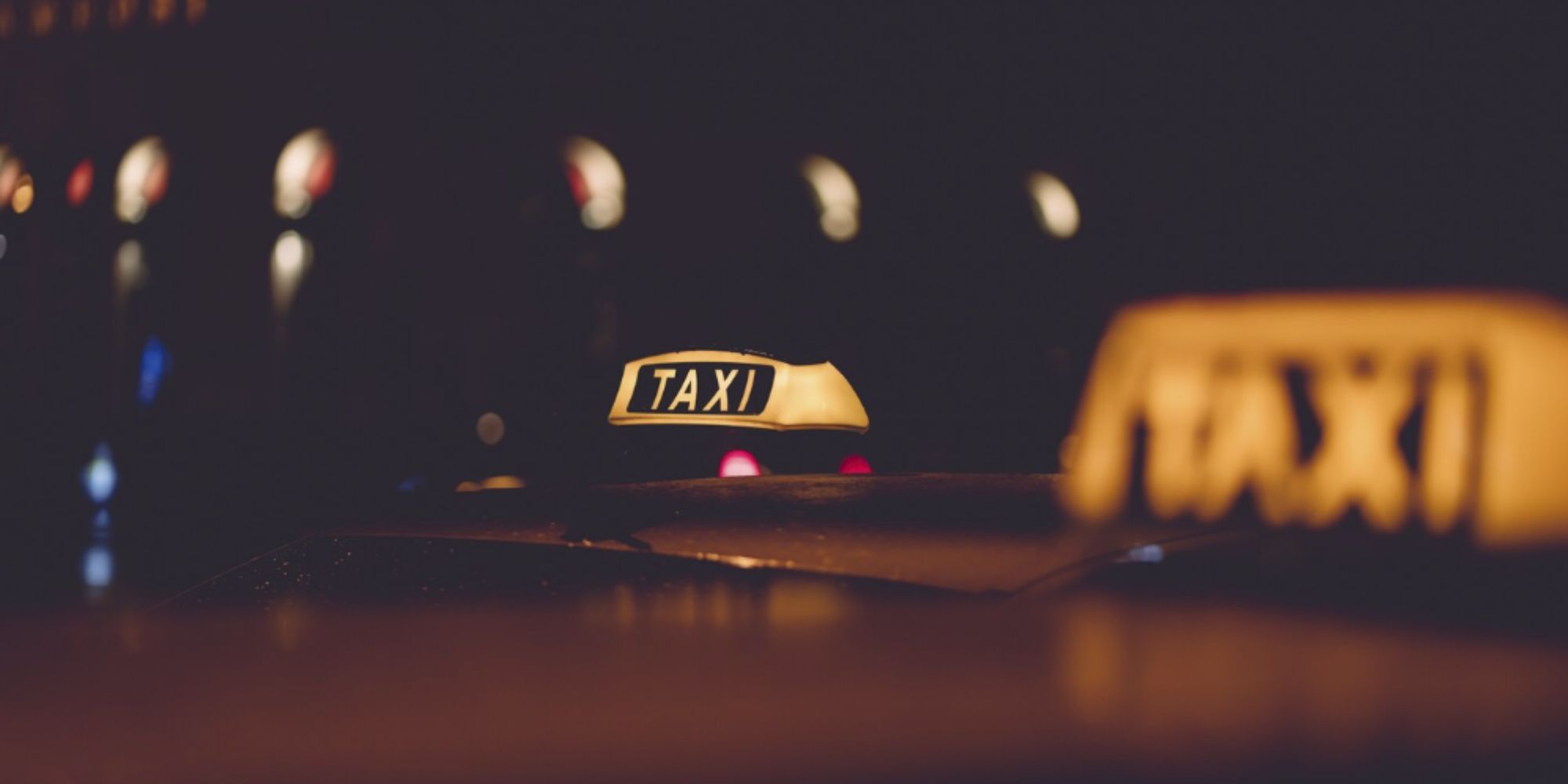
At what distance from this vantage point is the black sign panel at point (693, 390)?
4.47 m

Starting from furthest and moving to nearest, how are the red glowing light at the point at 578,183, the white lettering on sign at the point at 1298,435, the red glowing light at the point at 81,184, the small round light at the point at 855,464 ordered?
the red glowing light at the point at 81,184, the red glowing light at the point at 578,183, the small round light at the point at 855,464, the white lettering on sign at the point at 1298,435

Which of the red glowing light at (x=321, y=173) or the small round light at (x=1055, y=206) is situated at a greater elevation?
the red glowing light at (x=321, y=173)

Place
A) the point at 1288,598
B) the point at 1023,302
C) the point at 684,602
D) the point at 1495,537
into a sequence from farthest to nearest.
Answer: the point at 1023,302, the point at 1495,537, the point at 1288,598, the point at 684,602

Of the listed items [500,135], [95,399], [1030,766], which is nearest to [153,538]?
[500,135]

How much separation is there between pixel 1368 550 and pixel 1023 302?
34.3ft

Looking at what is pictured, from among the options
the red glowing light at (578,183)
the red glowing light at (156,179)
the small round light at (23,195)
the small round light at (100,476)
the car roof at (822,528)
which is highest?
the small round light at (23,195)

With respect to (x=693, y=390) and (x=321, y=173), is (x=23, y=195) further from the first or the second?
(x=693, y=390)

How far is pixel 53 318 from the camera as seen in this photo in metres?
23.7

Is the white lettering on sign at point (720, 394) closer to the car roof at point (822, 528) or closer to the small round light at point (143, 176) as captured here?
the car roof at point (822, 528)

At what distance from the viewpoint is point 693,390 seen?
14.8ft

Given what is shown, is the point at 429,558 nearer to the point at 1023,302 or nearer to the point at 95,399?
the point at 1023,302

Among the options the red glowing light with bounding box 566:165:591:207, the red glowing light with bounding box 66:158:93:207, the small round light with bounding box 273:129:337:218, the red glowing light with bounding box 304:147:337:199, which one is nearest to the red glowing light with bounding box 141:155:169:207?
the red glowing light with bounding box 66:158:93:207

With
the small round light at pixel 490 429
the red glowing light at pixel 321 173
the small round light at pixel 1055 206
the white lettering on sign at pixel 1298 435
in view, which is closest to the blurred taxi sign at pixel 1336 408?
the white lettering on sign at pixel 1298 435

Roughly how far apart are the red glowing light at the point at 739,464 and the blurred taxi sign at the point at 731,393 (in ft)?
0.71
